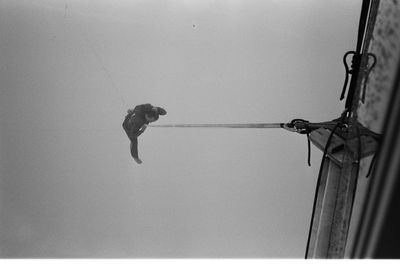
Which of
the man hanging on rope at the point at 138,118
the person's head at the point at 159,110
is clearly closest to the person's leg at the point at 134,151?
the man hanging on rope at the point at 138,118

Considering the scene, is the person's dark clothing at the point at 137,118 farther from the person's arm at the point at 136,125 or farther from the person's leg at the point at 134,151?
the person's leg at the point at 134,151

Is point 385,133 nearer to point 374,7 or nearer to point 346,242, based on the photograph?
point 346,242

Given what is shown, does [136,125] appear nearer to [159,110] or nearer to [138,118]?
[138,118]

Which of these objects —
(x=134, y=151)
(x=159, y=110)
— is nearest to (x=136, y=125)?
(x=159, y=110)

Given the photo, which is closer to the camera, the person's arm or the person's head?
the person's arm

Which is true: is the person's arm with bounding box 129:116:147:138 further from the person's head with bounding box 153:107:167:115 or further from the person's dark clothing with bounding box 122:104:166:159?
the person's head with bounding box 153:107:167:115

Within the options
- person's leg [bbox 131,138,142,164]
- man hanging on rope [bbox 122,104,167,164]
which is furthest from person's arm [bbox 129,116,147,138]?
person's leg [bbox 131,138,142,164]

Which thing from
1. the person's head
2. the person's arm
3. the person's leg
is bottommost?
the person's leg

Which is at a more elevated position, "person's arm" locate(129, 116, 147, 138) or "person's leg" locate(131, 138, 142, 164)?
"person's arm" locate(129, 116, 147, 138)
